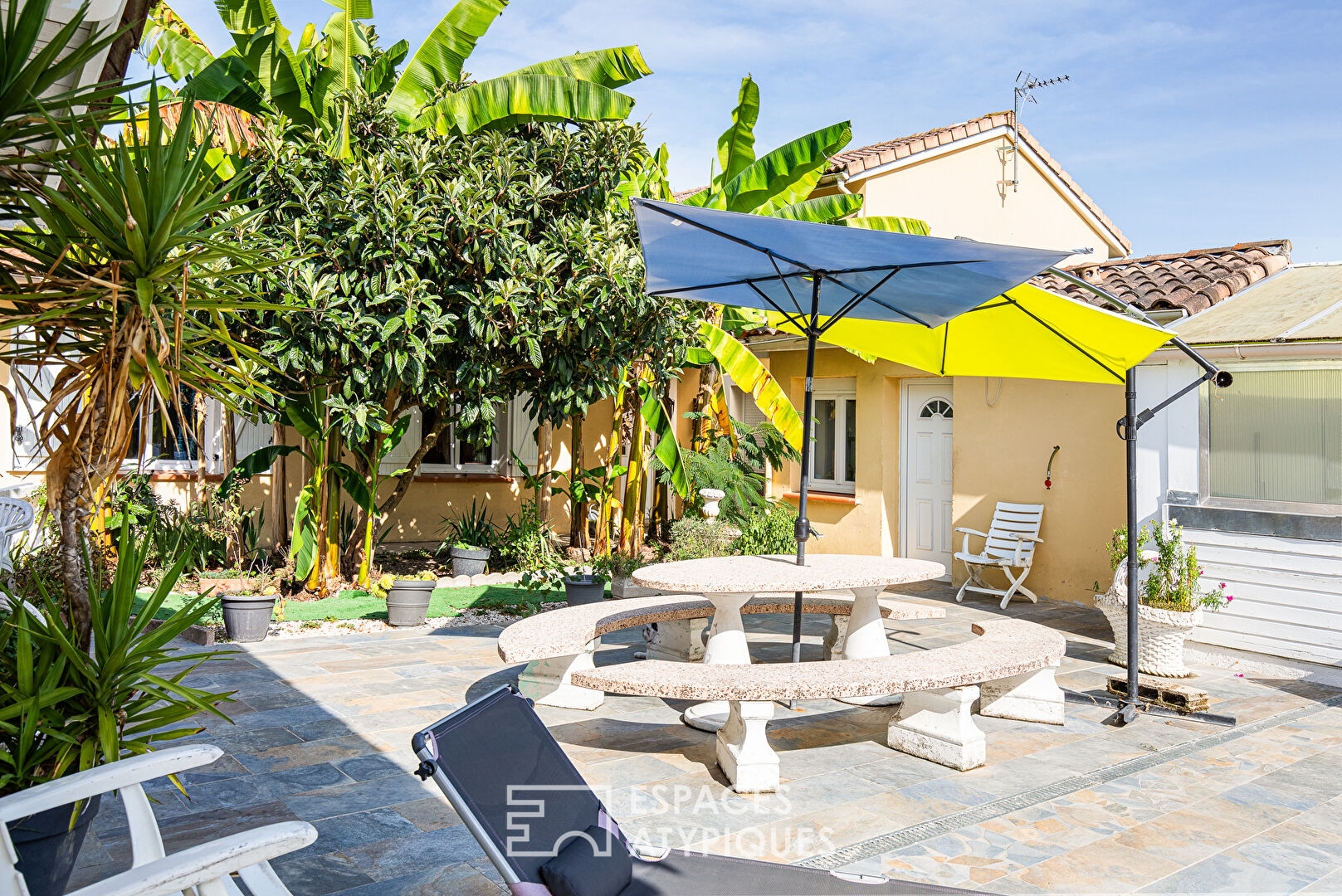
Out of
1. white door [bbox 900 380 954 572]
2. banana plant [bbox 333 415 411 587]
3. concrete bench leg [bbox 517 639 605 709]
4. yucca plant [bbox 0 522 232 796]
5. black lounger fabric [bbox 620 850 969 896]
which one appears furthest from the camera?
white door [bbox 900 380 954 572]

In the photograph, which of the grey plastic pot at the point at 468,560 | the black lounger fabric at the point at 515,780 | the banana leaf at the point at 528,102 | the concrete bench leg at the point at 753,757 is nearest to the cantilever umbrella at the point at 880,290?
the concrete bench leg at the point at 753,757

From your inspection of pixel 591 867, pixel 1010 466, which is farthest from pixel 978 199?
pixel 591 867

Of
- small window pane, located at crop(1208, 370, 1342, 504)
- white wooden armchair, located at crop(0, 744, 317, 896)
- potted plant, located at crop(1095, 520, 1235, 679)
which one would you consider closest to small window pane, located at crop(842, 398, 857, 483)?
small window pane, located at crop(1208, 370, 1342, 504)

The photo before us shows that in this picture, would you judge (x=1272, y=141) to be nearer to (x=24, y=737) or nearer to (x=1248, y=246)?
(x=1248, y=246)

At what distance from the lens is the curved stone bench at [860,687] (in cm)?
464

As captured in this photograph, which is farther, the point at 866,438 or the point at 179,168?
the point at 866,438

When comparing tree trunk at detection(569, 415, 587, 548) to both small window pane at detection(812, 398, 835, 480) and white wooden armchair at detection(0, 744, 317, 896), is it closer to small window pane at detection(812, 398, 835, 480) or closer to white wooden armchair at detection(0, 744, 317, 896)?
small window pane at detection(812, 398, 835, 480)

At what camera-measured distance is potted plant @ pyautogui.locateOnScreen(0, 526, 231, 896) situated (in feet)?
9.45

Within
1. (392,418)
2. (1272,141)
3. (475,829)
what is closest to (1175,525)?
(475,829)

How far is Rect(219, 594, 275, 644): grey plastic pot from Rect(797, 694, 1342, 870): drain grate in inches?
Answer: 233

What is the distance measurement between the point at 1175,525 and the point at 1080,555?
2099mm

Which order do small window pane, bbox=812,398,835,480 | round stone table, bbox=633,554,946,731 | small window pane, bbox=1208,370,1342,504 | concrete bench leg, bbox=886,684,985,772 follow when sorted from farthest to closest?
small window pane, bbox=812,398,835,480, small window pane, bbox=1208,370,1342,504, round stone table, bbox=633,554,946,731, concrete bench leg, bbox=886,684,985,772

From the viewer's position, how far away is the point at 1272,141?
16.5 meters

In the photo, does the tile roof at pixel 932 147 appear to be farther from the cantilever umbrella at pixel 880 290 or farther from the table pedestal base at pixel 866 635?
the table pedestal base at pixel 866 635
